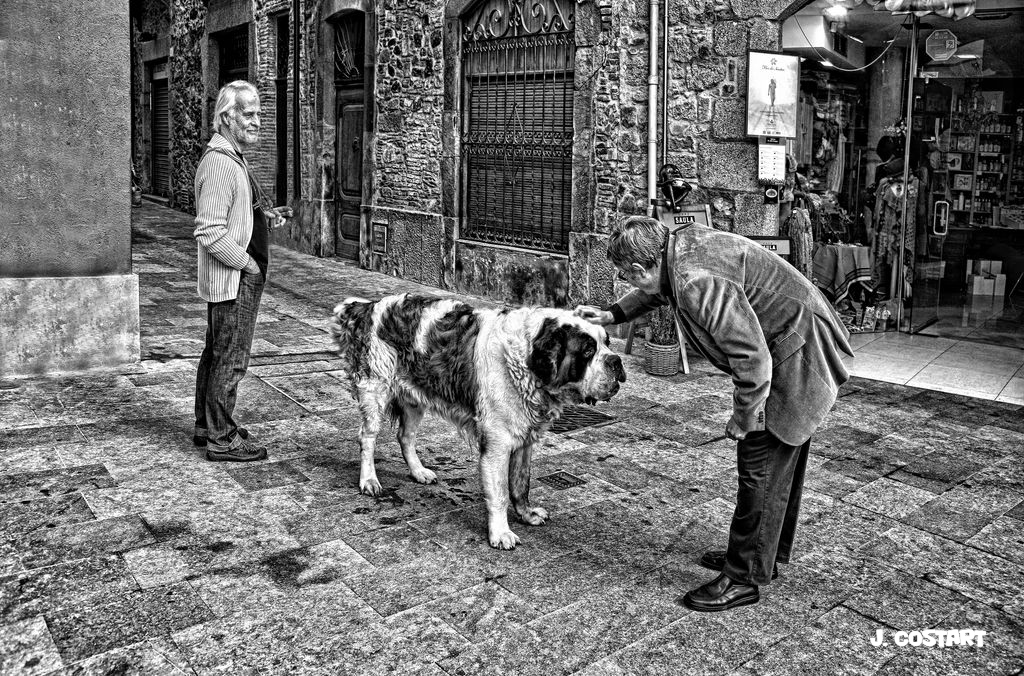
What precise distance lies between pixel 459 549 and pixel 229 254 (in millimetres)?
2026

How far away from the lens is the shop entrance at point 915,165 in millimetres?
9742

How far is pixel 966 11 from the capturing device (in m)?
8.66

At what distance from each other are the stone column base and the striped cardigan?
7.89 feet

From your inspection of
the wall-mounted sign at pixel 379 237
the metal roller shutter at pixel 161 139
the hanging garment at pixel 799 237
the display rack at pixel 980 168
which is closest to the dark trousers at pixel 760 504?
the hanging garment at pixel 799 237

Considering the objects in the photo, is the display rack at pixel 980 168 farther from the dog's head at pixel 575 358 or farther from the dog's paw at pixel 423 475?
the dog's head at pixel 575 358

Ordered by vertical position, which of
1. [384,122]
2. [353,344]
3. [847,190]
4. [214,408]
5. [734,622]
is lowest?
[734,622]

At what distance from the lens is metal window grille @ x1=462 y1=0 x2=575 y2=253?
1017 cm

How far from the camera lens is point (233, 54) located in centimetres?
1809

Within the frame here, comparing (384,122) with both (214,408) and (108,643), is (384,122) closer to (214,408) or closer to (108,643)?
(214,408)

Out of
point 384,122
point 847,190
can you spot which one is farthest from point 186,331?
point 847,190

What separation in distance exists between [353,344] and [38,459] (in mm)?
1895

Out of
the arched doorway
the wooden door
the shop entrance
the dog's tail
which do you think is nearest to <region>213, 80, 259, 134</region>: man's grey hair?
the dog's tail

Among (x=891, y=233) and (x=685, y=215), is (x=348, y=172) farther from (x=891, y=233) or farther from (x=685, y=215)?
(x=891, y=233)

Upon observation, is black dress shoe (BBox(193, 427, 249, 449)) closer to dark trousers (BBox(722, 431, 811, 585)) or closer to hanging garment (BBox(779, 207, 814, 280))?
dark trousers (BBox(722, 431, 811, 585))
